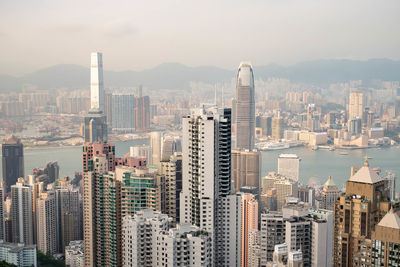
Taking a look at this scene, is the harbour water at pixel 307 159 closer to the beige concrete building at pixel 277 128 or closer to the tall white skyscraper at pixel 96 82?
the beige concrete building at pixel 277 128

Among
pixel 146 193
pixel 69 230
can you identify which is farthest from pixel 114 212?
pixel 69 230

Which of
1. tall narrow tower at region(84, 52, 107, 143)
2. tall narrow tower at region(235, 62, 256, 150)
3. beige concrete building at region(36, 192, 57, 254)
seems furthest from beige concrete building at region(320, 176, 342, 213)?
tall narrow tower at region(84, 52, 107, 143)

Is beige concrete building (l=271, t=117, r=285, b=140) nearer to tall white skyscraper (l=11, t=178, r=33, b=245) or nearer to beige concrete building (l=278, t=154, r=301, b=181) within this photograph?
beige concrete building (l=278, t=154, r=301, b=181)

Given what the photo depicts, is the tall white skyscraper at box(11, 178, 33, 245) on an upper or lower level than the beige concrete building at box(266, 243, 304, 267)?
lower

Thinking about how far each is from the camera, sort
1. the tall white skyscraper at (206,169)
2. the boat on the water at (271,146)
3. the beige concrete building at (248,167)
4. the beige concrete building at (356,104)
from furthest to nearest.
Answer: the boat on the water at (271,146)
the beige concrete building at (356,104)
the beige concrete building at (248,167)
the tall white skyscraper at (206,169)

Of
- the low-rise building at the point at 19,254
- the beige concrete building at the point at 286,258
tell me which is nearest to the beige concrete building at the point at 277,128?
the low-rise building at the point at 19,254

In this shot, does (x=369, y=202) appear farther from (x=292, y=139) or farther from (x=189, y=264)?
(x=292, y=139)
